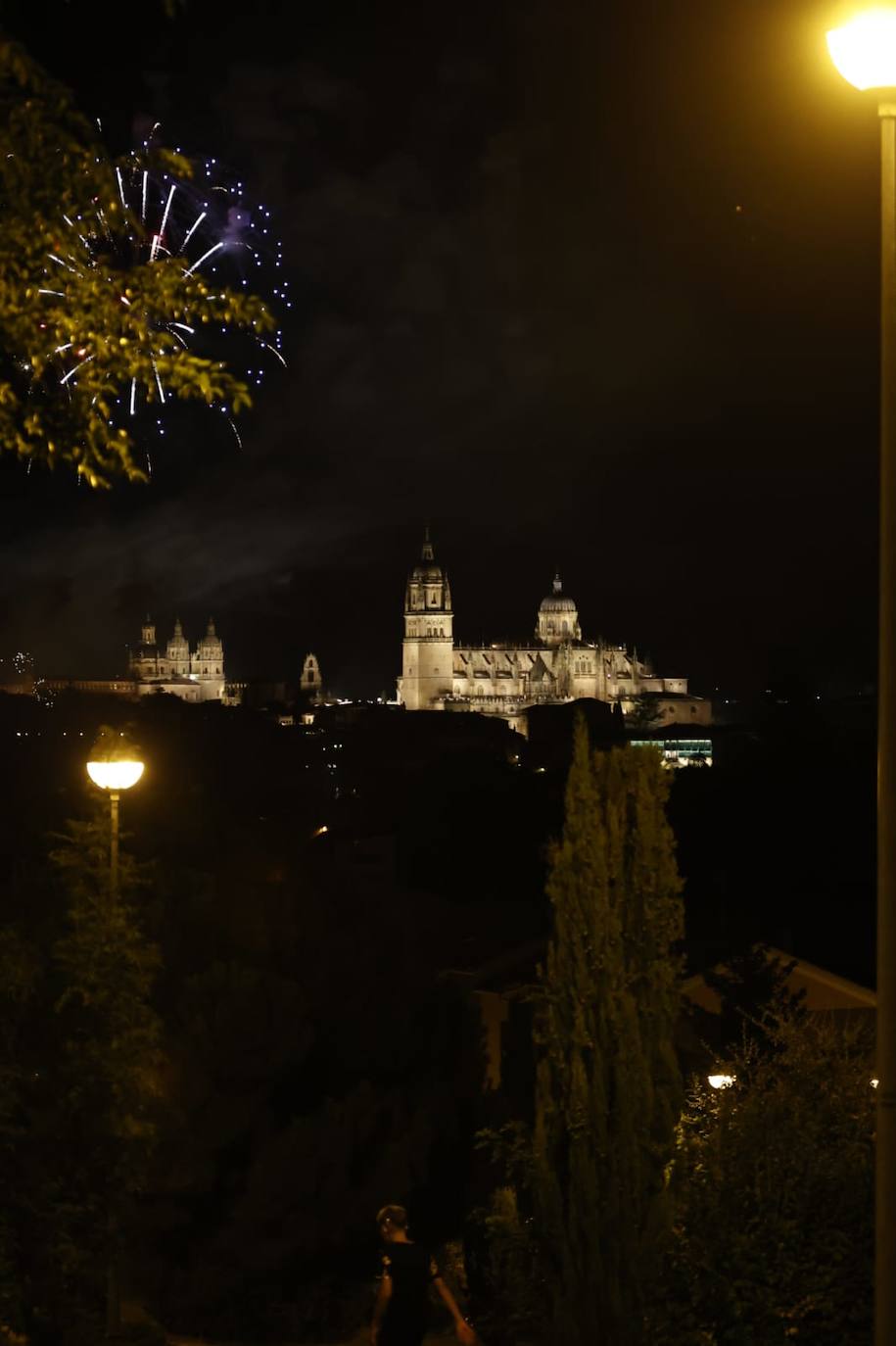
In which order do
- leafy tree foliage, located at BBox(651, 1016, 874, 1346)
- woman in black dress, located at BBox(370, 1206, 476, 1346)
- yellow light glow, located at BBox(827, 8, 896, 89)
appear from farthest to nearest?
leafy tree foliage, located at BBox(651, 1016, 874, 1346)
woman in black dress, located at BBox(370, 1206, 476, 1346)
yellow light glow, located at BBox(827, 8, 896, 89)

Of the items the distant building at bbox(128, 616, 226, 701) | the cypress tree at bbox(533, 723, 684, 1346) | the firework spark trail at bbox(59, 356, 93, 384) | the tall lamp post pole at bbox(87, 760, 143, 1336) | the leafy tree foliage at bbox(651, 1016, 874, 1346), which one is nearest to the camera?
the firework spark trail at bbox(59, 356, 93, 384)

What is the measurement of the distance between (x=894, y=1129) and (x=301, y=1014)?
800cm

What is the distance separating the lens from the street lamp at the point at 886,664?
355 cm

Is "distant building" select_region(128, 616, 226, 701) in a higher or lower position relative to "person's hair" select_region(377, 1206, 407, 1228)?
higher

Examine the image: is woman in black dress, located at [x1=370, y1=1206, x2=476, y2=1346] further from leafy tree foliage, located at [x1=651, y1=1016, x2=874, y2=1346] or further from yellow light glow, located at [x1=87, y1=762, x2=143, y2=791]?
yellow light glow, located at [x1=87, y1=762, x2=143, y2=791]

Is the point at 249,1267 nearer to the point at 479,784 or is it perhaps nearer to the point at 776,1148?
the point at 776,1148

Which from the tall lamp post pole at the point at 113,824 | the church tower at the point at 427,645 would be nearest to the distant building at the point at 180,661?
the church tower at the point at 427,645

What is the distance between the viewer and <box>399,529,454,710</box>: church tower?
113125mm

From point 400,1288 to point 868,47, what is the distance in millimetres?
3923

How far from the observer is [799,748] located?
42.0 metres

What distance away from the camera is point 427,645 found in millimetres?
113125

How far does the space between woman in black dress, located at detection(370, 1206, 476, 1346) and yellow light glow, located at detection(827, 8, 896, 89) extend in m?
3.67

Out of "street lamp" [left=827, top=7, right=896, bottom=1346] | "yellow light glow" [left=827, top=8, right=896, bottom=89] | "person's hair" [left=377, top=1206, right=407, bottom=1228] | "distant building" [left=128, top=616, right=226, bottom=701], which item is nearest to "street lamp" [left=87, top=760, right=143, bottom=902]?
"person's hair" [left=377, top=1206, right=407, bottom=1228]

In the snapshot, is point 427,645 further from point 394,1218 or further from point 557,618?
point 394,1218
